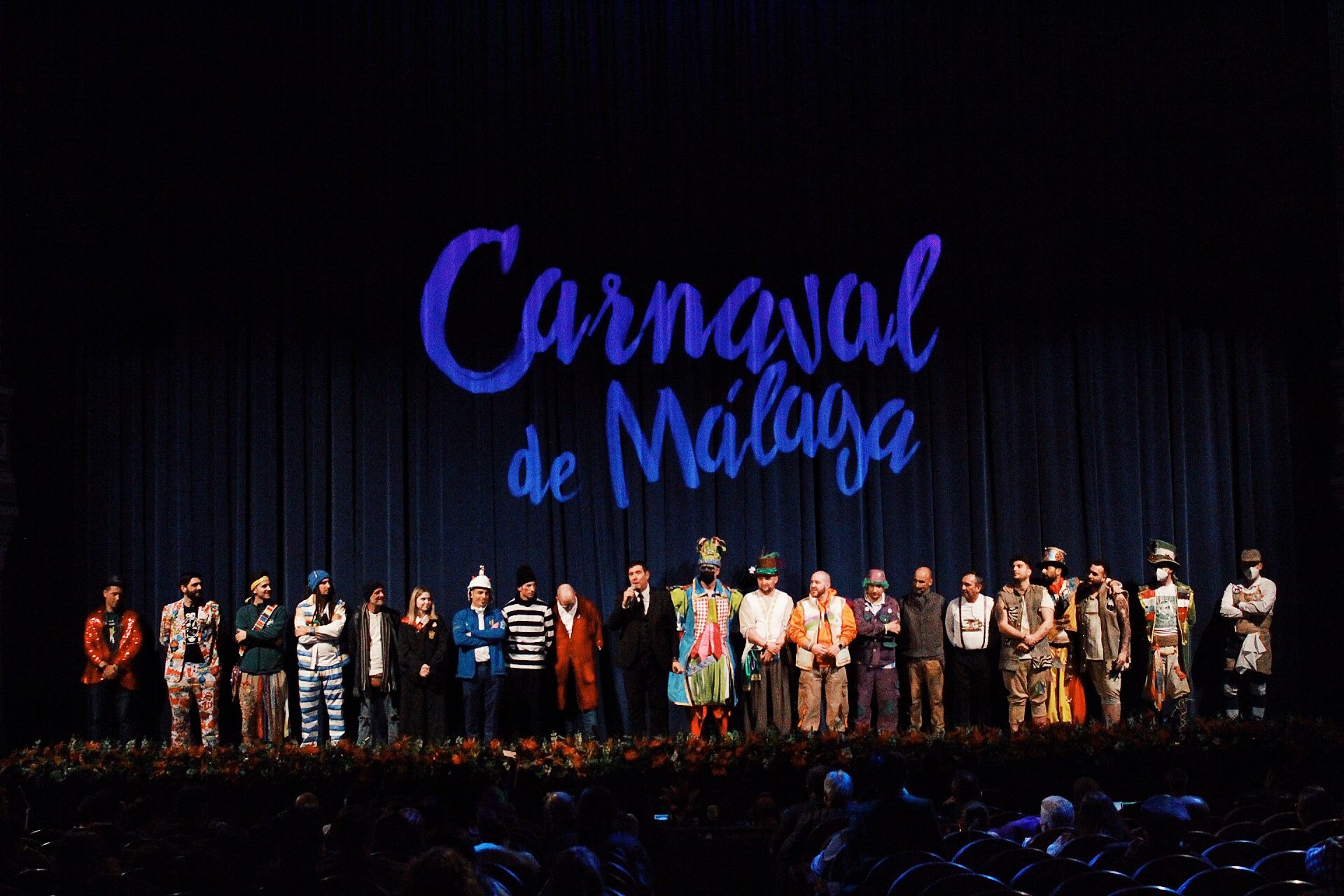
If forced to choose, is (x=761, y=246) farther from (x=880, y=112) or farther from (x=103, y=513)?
(x=103, y=513)

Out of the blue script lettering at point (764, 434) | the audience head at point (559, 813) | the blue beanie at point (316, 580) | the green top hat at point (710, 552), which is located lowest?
the audience head at point (559, 813)

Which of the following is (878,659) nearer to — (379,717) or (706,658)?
(706,658)

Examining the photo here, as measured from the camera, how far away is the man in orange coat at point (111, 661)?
483 inches

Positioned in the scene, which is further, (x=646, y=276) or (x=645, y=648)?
(x=646, y=276)

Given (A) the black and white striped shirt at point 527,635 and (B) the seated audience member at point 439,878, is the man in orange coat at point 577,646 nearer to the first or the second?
(A) the black and white striped shirt at point 527,635

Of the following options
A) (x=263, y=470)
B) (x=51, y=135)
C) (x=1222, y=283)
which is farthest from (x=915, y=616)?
(x=51, y=135)

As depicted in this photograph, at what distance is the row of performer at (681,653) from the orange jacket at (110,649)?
0.01 meters

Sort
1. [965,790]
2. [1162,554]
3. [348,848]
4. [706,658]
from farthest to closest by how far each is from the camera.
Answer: [1162,554]
[706,658]
[965,790]
[348,848]

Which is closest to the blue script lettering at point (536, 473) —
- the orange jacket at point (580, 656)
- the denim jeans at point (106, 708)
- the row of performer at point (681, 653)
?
the row of performer at point (681, 653)

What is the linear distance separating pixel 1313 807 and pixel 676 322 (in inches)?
371

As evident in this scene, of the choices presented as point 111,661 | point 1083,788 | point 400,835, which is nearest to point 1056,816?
point 1083,788

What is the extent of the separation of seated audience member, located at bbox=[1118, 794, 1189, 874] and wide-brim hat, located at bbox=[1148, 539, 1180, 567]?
309 inches

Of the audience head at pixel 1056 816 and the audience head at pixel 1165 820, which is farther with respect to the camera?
the audience head at pixel 1056 816

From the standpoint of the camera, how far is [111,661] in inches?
484
